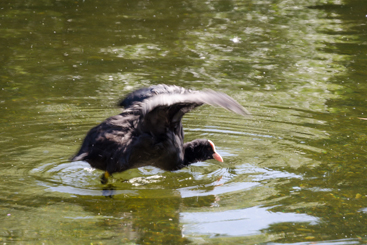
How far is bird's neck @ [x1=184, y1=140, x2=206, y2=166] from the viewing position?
6.50 meters

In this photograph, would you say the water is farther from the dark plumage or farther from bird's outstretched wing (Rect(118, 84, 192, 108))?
bird's outstretched wing (Rect(118, 84, 192, 108))

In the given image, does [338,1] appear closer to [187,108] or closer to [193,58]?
[193,58]

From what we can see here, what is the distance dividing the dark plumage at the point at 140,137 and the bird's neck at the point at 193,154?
38cm

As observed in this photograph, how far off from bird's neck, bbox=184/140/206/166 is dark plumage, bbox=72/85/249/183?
0.38 metres

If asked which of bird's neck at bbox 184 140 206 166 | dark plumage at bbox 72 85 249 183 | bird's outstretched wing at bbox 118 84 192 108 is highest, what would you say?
bird's outstretched wing at bbox 118 84 192 108

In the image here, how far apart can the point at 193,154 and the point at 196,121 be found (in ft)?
4.70

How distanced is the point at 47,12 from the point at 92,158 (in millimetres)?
10019

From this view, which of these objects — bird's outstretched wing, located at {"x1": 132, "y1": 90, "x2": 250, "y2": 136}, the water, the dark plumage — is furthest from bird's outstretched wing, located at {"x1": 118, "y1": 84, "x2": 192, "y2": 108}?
the water

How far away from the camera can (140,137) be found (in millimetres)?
5586

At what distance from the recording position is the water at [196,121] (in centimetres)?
480

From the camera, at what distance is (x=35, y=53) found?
1109cm

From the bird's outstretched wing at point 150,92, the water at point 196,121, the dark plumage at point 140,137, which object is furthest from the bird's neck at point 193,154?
the bird's outstretched wing at point 150,92

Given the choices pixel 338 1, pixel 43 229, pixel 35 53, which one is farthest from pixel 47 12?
pixel 43 229

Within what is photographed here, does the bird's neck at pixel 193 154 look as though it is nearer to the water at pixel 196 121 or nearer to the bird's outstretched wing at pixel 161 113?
the water at pixel 196 121
